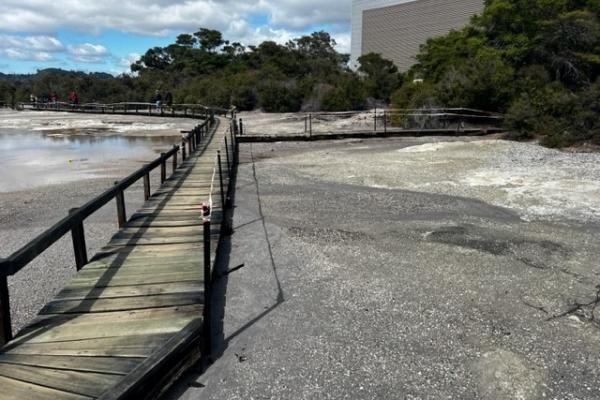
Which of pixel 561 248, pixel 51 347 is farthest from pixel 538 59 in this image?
pixel 51 347

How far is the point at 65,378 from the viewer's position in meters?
3.20

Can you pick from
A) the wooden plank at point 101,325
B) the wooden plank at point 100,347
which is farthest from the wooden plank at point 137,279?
the wooden plank at point 100,347

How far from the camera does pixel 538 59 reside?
2494 centimetres

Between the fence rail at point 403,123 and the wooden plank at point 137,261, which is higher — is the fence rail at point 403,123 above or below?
above

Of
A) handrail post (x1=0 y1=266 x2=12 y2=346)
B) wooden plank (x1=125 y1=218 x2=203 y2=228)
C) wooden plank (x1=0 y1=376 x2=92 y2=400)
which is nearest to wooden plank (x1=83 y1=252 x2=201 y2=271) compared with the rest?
wooden plank (x1=125 y1=218 x2=203 y2=228)

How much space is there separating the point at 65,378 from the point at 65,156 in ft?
53.2

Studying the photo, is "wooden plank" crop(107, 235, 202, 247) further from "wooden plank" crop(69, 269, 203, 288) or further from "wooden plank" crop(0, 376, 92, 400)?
Answer: "wooden plank" crop(0, 376, 92, 400)

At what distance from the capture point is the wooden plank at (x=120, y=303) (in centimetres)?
420

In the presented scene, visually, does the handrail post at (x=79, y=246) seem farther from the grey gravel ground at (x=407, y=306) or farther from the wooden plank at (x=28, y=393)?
the wooden plank at (x=28, y=393)

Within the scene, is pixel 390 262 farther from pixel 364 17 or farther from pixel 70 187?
pixel 364 17

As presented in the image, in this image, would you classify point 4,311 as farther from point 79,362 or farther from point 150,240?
point 150,240

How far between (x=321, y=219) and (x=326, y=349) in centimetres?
433

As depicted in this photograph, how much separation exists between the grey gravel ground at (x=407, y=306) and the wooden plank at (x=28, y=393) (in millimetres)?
816

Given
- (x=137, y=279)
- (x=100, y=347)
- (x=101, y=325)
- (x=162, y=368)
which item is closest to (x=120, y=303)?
(x=101, y=325)
